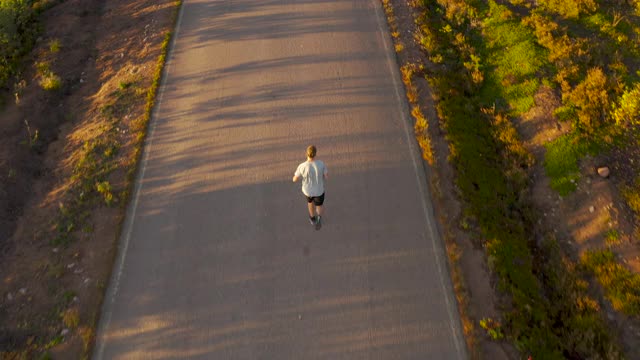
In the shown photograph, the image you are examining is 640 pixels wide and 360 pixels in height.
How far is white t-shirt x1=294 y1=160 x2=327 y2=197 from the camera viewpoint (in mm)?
8188

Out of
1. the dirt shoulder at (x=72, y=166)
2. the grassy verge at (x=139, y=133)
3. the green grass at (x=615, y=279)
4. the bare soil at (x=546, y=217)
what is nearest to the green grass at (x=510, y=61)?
the bare soil at (x=546, y=217)

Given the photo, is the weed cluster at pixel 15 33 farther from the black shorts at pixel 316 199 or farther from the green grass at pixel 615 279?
the green grass at pixel 615 279

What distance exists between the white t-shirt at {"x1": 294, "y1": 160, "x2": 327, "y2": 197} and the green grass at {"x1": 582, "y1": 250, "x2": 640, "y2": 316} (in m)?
5.74

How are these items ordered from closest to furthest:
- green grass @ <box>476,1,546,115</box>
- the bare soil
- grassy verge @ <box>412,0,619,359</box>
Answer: grassy verge @ <box>412,0,619,359</box> < the bare soil < green grass @ <box>476,1,546,115</box>

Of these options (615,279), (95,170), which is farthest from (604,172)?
(95,170)

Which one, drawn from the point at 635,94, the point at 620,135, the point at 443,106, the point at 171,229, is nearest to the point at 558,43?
the point at 635,94

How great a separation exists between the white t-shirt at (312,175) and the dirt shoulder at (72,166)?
4371mm

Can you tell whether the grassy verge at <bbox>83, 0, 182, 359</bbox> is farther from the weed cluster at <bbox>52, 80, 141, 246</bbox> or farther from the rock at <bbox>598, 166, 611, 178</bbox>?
the rock at <bbox>598, 166, 611, 178</bbox>

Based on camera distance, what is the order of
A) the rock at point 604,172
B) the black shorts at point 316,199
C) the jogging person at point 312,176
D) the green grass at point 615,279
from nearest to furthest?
the green grass at point 615,279
the jogging person at point 312,176
the black shorts at point 316,199
the rock at point 604,172

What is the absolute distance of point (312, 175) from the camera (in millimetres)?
8258

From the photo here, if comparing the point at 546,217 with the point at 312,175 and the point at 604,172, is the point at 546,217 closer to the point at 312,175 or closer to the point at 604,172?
the point at 604,172

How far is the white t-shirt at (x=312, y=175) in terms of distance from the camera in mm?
8188

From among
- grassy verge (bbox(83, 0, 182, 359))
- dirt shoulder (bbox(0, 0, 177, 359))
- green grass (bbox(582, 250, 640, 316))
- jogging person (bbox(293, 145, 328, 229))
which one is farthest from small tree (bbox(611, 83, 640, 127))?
dirt shoulder (bbox(0, 0, 177, 359))

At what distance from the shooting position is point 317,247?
8.91 meters
